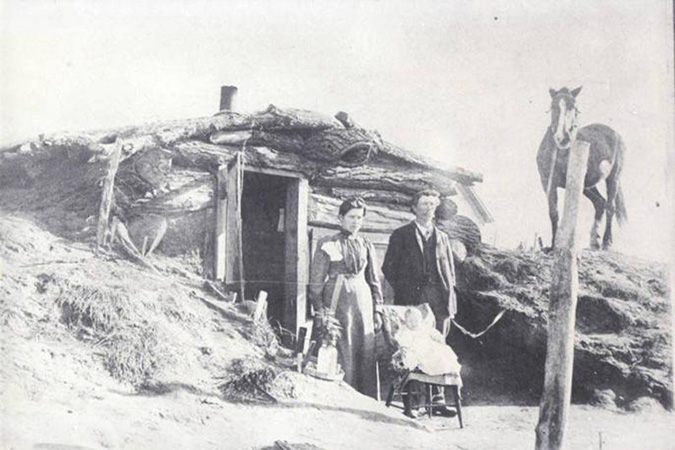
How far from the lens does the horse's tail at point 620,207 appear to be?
7.70 m

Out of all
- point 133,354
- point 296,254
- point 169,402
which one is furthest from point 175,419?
point 296,254

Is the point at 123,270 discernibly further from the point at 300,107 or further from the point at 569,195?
the point at 569,195

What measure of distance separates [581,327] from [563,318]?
80.2 inches

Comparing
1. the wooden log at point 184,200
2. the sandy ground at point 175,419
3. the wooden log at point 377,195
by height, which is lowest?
the sandy ground at point 175,419

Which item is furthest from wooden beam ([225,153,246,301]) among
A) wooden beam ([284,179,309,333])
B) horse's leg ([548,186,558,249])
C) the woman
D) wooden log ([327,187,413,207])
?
horse's leg ([548,186,558,249])

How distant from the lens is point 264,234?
28.4 feet

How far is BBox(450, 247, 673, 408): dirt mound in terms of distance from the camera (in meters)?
7.00

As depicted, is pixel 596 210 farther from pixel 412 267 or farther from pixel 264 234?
pixel 264 234

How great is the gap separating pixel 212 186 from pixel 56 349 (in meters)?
2.67

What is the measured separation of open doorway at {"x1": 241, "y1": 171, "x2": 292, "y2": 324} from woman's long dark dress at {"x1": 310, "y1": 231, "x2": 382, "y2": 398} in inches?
52.7

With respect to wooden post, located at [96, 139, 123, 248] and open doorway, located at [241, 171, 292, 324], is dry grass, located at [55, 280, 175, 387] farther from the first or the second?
open doorway, located at [241, 171, 292, 324]

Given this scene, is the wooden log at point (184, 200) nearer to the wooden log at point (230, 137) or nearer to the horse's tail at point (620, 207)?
the wooden log at point (230, 137)

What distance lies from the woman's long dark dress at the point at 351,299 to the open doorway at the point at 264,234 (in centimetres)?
134

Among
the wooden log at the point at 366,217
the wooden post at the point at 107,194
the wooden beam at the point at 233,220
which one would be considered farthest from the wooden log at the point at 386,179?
the wooden post at the point at 107,194
